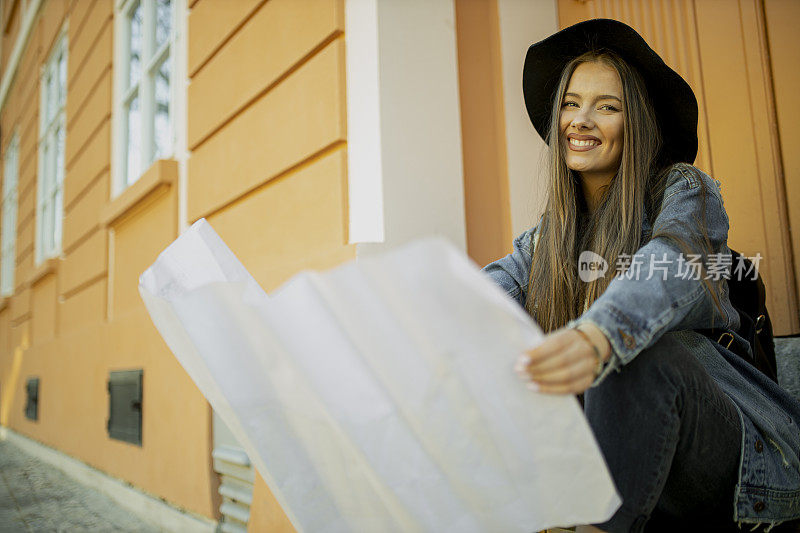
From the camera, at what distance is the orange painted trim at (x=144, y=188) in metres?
2.82

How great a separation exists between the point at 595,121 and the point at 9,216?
30.8 feet

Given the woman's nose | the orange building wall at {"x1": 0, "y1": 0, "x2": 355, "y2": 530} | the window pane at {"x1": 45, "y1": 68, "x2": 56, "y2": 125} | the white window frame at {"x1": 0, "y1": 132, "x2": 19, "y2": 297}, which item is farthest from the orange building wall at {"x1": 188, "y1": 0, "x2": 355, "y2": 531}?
the white window frame at {"x1": 0, "y1": 132, "x2": 19, "y2": 297}

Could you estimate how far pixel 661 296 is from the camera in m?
0.85

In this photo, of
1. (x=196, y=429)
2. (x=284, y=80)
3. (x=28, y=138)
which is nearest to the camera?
(x=284, y=80)

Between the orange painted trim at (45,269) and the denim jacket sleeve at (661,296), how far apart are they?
209 inches

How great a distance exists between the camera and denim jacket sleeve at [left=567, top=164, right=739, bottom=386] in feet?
2.63

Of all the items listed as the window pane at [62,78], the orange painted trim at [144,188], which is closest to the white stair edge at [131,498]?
the orange painted trim at [144,188]

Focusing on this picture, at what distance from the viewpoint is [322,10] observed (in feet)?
6.06

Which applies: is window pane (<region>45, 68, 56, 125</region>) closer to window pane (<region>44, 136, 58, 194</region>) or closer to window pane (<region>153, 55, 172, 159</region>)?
window pane (<region>44, 136, 58, 194</region>)

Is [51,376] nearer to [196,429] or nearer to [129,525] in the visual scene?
[129,525]

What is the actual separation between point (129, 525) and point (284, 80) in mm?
2383

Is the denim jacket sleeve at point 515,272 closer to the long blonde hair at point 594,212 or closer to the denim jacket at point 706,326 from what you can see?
the long blonde hair at point 594,212

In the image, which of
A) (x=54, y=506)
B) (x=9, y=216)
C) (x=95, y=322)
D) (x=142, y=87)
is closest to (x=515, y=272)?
(x=142, y=87)

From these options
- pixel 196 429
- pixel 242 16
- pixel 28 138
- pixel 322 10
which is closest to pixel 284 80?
pixel 322 10
